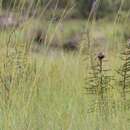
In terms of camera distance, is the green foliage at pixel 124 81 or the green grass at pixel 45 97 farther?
the green foliage at pixel 124 81

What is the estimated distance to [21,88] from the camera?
10.7 feet

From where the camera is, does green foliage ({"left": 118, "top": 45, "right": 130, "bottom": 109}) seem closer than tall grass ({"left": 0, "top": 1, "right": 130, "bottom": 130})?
No

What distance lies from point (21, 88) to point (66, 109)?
12.9 inches

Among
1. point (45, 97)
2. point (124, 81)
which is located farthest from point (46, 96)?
point (124, 81)

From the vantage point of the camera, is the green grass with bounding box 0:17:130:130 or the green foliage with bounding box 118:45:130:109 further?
the green foliage with bounding box 118:45:130:109

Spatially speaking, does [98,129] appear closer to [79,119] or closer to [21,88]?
[79,119]

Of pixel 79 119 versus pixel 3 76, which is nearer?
pixel 79 119

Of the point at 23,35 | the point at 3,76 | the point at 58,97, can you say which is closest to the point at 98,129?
the point at 58,97

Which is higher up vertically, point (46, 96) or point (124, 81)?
point (124, 81)

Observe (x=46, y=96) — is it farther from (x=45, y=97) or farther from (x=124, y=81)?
(x=124, y=81)

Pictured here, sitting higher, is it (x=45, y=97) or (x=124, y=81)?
(x=124, y=81)

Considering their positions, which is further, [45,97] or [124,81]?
[45,97]

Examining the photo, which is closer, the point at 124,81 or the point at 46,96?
the point at 124,81

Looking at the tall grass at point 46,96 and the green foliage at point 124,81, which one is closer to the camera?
the tall grass at point 46,96
